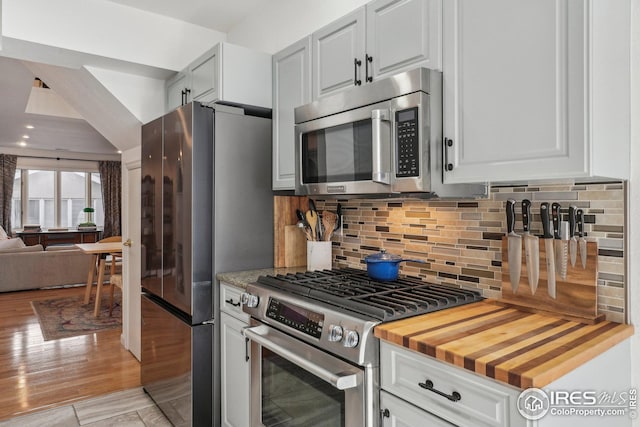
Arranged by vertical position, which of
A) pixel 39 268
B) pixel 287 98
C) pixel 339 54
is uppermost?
pixel 339 54

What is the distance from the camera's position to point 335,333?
1.46 meters

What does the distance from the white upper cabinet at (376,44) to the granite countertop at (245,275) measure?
3.28 feet

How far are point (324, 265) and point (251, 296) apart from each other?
1.85 ft

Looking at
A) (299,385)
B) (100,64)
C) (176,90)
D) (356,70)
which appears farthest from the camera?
(176,90)

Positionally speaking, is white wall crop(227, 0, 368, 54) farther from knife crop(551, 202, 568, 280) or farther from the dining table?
the dining table

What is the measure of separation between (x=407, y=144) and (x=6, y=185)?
399 inches

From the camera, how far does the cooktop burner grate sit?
1.48 m

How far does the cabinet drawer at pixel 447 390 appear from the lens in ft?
3.40

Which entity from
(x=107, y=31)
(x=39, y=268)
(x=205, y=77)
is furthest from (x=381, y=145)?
(x=39, y=268)

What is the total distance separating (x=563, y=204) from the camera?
4.97 ft

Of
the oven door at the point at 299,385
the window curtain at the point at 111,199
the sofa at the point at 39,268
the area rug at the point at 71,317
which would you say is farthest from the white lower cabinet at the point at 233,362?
the window curtain at the point at 111,199

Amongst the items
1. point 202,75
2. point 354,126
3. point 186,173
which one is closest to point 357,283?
point 354,126

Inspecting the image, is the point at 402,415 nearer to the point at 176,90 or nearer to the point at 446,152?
the point at 446,152

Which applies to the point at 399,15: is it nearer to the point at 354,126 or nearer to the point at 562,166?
the point at 354,126
